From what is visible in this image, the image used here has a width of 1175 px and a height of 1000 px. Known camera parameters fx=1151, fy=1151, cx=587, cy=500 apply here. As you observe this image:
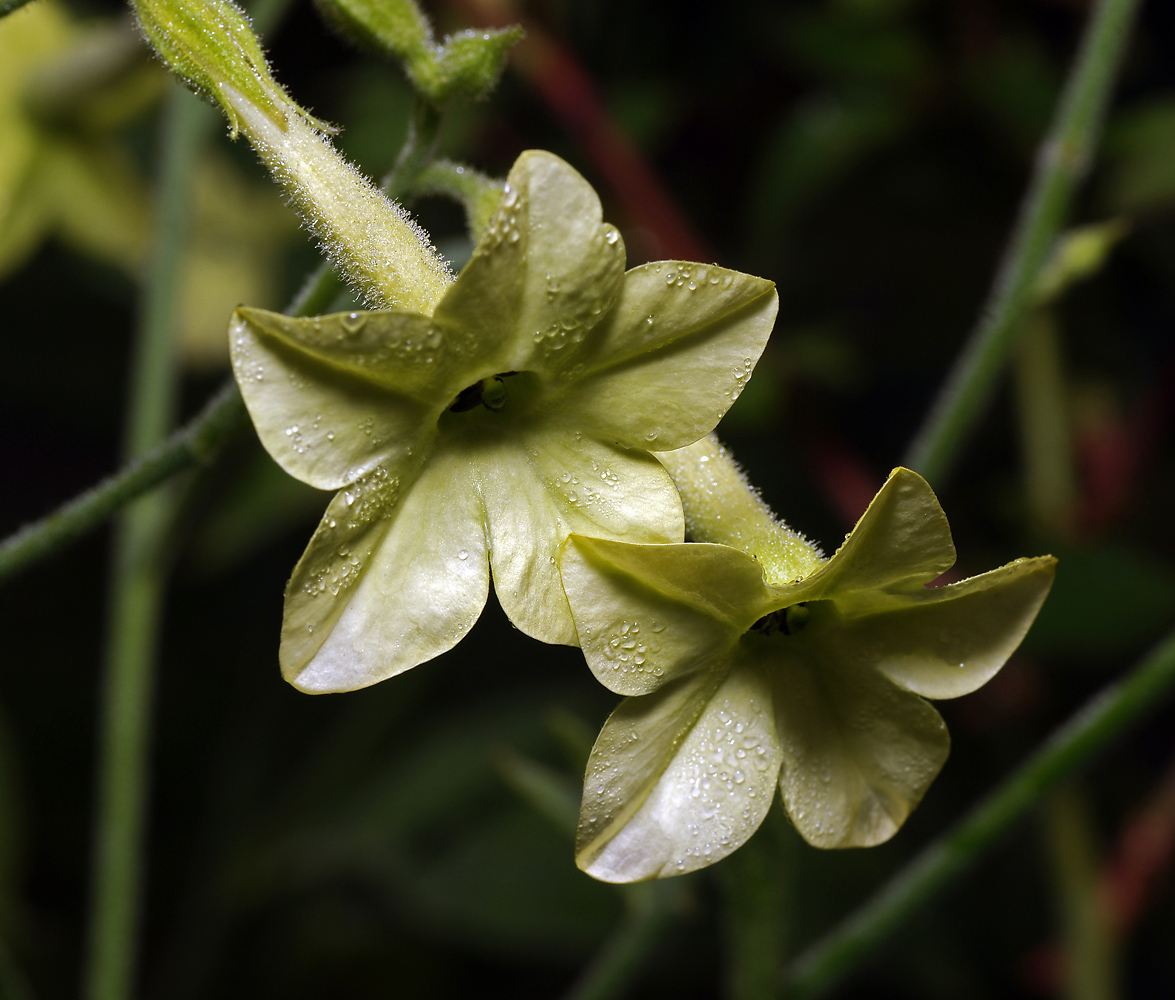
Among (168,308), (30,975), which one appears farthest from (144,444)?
(30,975)

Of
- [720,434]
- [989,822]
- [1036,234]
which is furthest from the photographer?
[720,434]

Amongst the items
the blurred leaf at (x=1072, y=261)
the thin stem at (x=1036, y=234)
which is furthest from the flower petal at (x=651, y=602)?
the blurred leaf at (x=1072, y=261)

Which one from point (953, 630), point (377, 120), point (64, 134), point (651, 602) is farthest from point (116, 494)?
point (377, 120)

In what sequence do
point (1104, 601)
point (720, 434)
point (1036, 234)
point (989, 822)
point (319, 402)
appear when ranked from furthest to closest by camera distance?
point (720, 434) < point (1104, 601) < point (1036, 234) < point (989, 822) < point (319, 402)

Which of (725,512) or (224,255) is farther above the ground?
(224,255)

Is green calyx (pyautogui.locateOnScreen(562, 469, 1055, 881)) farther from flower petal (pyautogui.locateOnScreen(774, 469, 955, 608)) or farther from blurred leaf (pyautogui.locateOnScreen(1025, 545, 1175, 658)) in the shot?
blurred leaf (pyautogui.locateOnScreen(1025, 545, 1175, 658))

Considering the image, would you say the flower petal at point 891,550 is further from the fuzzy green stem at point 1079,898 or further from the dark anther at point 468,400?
the fuzzy green stem at point 1079,898

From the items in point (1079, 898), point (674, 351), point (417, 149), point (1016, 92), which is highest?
point (417, 149)

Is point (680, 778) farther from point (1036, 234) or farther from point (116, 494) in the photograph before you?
point (1036, 234)
